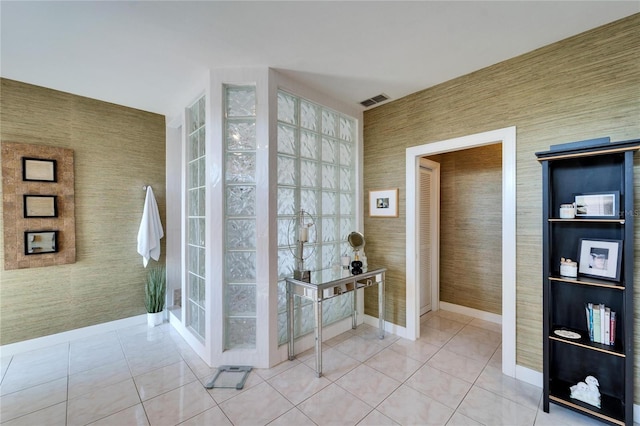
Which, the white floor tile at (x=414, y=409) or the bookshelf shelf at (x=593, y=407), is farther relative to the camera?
the white floor tile at (x=414, y=409)

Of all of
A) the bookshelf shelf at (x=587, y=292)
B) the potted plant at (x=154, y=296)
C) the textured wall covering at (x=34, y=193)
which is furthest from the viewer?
the potted plant at (x=154, y=296)

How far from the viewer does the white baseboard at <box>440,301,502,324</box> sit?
3.41 meters

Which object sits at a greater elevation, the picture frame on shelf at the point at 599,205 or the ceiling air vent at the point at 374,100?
the ceiling air vent at the point at 374,100

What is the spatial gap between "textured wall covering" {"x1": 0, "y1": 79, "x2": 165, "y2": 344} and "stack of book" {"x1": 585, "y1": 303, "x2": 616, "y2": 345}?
14.8 feet

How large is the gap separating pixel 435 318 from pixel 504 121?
2631 millimetres

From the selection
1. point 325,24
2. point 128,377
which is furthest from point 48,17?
point 128,377

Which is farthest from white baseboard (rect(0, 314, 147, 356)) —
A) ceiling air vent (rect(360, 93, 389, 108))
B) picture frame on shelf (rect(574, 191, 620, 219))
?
picture frame on shelf (rect(574, 191, 620, 219))

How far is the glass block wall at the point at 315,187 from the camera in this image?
2.64 meters

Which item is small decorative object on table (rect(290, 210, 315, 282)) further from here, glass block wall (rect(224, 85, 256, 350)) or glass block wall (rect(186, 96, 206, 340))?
glass block wall (rect(186, 96, 206, 340))

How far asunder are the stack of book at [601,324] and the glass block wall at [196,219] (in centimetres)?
323

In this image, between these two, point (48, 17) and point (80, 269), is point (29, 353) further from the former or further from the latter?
point (48, 17)

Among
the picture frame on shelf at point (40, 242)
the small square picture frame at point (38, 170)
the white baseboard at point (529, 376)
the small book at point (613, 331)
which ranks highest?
the small square picture frame at point (38, 170)

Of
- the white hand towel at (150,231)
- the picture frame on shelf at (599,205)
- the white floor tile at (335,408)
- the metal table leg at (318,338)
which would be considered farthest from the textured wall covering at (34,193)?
the picture frame on shelf at (599,205)

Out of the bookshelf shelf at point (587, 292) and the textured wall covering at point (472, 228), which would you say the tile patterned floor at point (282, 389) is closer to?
the bookshelf shelf at point (587, 292)
